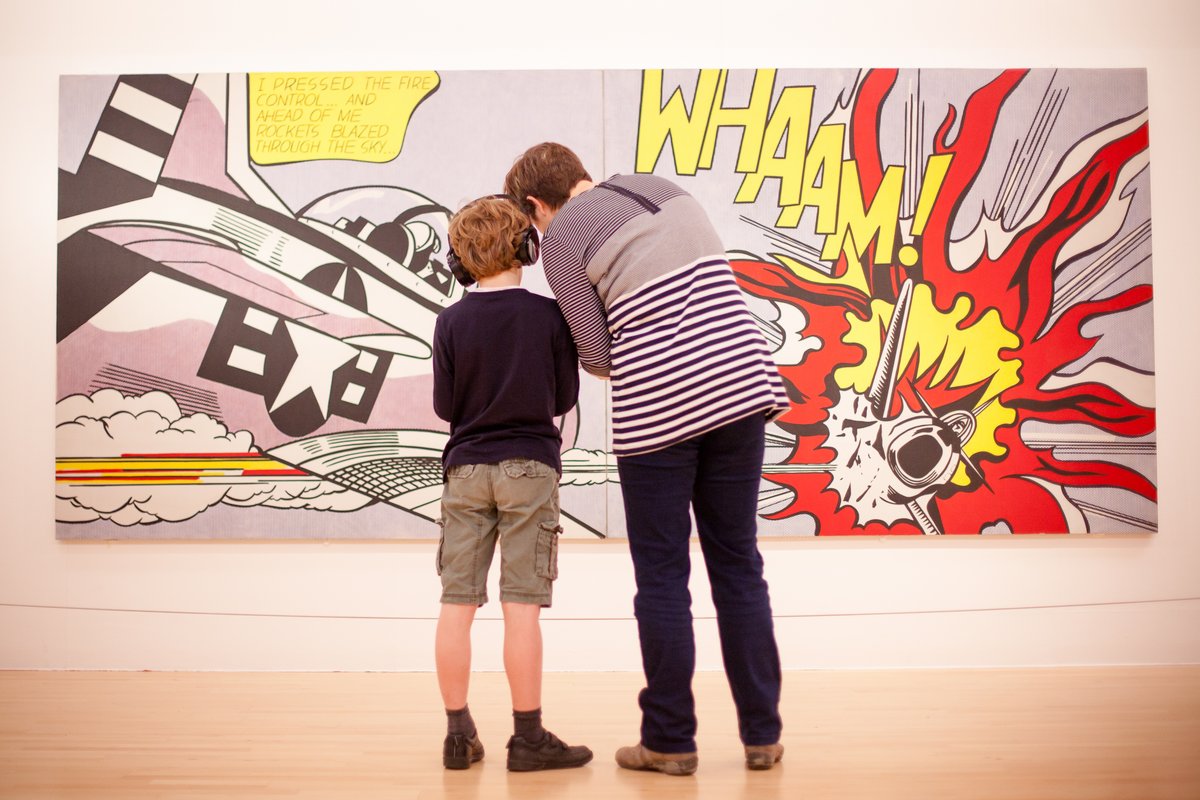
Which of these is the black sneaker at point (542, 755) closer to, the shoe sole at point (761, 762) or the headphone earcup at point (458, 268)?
the shoe sole at point (761, 762)

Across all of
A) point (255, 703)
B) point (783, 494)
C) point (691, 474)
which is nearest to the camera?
point (691, 474)

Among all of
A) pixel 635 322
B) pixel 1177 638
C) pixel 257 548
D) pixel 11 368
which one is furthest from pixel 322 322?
pixel 1177 638

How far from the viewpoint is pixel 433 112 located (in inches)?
109

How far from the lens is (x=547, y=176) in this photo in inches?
71.3

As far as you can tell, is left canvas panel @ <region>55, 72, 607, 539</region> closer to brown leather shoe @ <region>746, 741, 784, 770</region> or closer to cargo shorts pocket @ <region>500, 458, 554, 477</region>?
cargo shorts pocket @ <region>500, 458, 554, 477</region>

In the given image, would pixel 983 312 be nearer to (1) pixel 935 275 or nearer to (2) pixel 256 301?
(1) pixel 935 275

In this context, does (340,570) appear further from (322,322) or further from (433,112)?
(433,112)

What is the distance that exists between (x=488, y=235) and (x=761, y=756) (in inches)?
44.0

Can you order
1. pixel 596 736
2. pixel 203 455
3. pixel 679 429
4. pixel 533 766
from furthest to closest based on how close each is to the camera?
pixel 203 455
pixel 596 736
pixel 533 766
pixel 679 429

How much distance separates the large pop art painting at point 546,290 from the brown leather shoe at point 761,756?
3.52 feet

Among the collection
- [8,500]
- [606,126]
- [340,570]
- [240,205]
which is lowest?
[340,570]

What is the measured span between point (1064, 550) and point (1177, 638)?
0.42 m

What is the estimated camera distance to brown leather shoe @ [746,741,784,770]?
1710 mm
